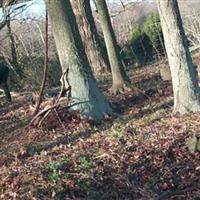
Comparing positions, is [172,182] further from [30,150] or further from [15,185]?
[30,150]

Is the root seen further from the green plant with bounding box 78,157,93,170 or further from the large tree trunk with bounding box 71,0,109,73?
the green plant with bounding box 78,157,93,170

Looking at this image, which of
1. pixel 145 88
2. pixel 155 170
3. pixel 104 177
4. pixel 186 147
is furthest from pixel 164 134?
pixel 145 88

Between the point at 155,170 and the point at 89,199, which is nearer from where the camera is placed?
the point at 89,199

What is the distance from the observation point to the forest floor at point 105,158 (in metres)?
7.93

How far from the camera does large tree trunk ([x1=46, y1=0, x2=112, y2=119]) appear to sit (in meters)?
12.4

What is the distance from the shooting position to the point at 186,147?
30.8 ft

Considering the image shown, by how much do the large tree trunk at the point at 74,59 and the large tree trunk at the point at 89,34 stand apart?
8003 millimetres

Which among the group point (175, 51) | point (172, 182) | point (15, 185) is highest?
point (175, 51)

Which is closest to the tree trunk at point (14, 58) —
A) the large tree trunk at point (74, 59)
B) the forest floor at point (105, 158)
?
the large tree trunk at point (74, 59)

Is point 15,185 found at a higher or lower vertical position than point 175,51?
lower

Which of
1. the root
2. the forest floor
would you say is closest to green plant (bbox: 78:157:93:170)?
the forest floor

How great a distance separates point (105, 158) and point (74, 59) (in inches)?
160

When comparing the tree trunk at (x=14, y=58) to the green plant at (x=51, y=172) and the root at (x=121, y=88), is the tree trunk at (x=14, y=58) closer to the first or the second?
→ the root at (x=121, y=88)

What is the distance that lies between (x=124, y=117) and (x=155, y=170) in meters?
3.58
